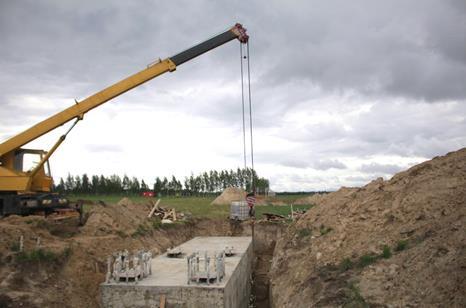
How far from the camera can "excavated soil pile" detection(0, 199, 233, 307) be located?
41.7ft

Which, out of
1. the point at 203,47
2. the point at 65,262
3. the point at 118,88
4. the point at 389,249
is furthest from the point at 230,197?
the point at 389,249

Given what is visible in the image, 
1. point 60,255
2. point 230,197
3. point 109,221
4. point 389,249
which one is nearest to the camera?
point 389,249

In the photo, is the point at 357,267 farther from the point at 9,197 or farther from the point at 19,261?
the point at 9,197

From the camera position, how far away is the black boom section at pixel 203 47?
1788 cm

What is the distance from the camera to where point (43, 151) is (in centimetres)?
1770

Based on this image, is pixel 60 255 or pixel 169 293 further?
pixel 60 255

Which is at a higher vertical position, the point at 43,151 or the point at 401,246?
the point at 43,151

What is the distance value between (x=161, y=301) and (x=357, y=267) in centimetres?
539

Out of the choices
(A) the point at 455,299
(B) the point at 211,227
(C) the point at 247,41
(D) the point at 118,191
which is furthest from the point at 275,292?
(D) the point at 118,191

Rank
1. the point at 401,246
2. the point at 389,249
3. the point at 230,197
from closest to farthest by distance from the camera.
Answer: the point at 401,246
the point at 389,249
the point at 230,197

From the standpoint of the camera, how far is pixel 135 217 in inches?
886

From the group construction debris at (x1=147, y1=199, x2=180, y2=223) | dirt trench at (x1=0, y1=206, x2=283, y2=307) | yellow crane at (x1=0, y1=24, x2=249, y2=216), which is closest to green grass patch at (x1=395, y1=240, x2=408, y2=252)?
dirt trench at (x1=0, y1=206, x2=283, y2=307)

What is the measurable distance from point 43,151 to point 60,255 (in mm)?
5479

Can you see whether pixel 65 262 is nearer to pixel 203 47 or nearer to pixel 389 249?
pixel 203 47
